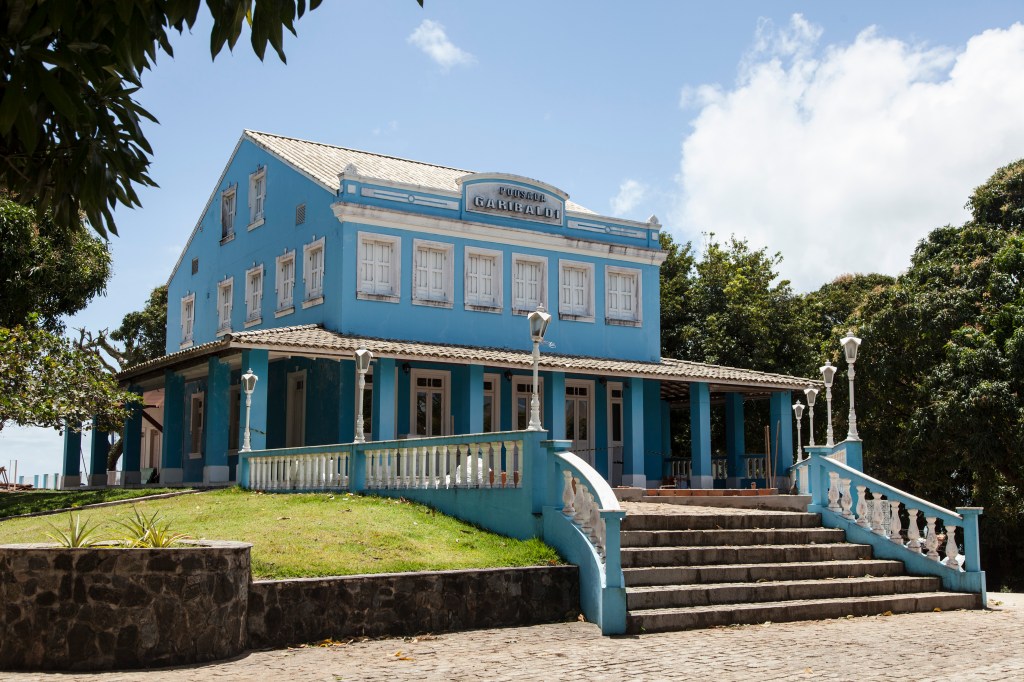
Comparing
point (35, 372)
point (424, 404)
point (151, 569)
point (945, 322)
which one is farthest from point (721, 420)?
point (151, 569)

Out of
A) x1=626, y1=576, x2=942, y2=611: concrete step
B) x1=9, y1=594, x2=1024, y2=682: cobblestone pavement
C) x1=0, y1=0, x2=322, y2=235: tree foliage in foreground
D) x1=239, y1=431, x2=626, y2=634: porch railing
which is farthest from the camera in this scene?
x1=626, y1=576, x2=942, y2=611: concrete step

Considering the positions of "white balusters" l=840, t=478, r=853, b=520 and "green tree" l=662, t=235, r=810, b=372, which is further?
"green tree" l=662, t=235, r=810, b=372

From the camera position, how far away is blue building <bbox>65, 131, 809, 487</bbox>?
22.7 metres

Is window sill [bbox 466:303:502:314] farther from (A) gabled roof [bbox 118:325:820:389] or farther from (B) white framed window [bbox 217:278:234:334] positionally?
(B) white framed window [bbox 217:278:234:334]

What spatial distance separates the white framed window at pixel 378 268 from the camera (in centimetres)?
2338

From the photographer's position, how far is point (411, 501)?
15.7 meters

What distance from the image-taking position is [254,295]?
27.2 m

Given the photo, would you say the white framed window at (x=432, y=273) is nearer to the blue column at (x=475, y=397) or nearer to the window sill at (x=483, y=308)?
the window sill at (x=483, y=308)

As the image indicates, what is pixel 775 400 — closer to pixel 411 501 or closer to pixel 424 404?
pixel 424 404

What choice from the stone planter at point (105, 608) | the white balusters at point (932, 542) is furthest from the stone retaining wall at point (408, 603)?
the white balusters at point (932, 542)

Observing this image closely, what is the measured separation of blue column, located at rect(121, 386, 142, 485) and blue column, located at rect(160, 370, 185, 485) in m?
2.83

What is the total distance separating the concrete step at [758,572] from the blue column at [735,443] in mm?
12652

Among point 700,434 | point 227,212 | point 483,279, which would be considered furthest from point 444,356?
point 227,212

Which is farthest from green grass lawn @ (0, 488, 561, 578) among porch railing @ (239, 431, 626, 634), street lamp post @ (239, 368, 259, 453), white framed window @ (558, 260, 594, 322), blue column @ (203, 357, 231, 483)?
white framed window @ (558, 260, 594, 322)
